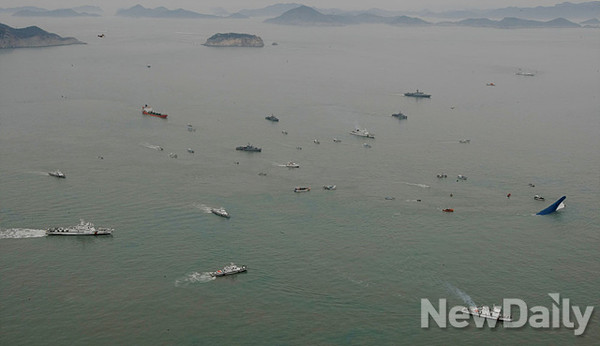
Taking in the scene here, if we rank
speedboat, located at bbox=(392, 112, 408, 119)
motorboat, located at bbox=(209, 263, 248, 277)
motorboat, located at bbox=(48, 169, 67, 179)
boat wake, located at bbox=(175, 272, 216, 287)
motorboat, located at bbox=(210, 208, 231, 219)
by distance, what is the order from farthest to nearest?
speedboat, located at bbox=(392, 112, 408, 119)
motorboat, located at bbox=(48, 169, 67, 179)
motorboat, located at bbox=(210, 208, 231, 219)
motorboat, located at bbox=(209, 263, 248, 277)
boat wake, located at bbox=(175, 272, 216, 287)

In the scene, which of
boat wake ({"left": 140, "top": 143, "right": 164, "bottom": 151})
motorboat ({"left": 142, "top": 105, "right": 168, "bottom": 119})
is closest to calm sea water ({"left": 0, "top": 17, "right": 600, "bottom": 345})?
boat wake ({"left": 140, "top": 143, "right": 164, "bottom": 151})

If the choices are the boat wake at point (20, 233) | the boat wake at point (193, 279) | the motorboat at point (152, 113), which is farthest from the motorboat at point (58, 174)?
the motorboat at point (152, 113)

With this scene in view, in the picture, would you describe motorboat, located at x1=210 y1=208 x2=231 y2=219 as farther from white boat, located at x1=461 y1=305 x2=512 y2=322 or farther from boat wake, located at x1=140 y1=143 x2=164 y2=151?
white boat, located at x1=461 y1=305 x2=512 y2=322

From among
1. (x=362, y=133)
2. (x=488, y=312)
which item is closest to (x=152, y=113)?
(x=362, y=133)

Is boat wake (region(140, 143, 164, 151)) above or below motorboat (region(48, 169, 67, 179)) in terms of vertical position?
above

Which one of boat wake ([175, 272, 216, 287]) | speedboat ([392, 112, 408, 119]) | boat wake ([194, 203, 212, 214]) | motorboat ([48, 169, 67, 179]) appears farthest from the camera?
speedboat ([392, 112, 408, 119])

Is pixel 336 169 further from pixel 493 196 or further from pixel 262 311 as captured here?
pixel 262 311

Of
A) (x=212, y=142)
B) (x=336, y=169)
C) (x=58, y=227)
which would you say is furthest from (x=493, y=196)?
(x=58, y=227)
